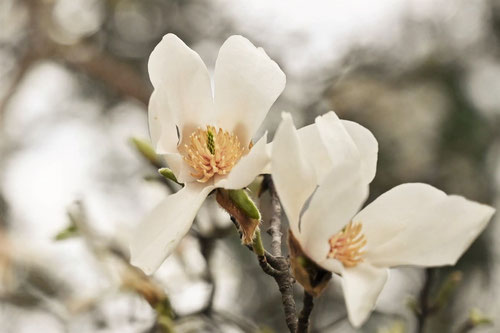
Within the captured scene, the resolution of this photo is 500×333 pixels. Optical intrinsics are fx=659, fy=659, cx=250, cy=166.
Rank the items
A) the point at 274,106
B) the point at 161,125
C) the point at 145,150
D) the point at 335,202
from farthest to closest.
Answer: the point at 274,106 → the point at 145,150 → the point at 161,125 → the point at 335,202

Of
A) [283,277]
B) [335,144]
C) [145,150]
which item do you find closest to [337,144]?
[335,144]

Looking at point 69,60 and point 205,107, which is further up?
point 205,107

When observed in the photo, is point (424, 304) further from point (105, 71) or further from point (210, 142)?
point (105, 71)

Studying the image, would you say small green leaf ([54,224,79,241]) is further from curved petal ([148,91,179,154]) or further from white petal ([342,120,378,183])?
white petal ([342,120,378,183])

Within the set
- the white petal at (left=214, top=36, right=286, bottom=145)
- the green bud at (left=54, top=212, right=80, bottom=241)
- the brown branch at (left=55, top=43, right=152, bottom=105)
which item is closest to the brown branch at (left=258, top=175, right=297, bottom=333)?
the white petal at (left=214, top=36, right=286, bottom=145)

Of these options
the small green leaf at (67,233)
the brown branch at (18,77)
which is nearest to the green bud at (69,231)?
the small green leaf at (67,233)

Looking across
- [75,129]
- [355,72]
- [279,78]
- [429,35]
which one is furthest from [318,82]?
[279,78]

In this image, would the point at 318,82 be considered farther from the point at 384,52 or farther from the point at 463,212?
the point at 463,212
